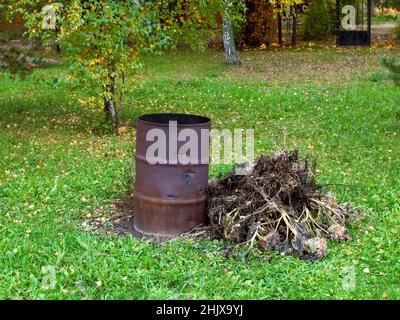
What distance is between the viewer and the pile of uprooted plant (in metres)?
5.25

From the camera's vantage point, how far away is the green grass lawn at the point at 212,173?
15.5 ft

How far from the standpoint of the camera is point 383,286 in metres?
4.72

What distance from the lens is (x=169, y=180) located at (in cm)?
554

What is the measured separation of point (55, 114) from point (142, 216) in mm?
6106

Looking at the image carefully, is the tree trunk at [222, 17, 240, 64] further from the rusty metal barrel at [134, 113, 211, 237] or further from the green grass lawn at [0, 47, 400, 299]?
the rusty metal barrel at [134, 113, 211, 237]

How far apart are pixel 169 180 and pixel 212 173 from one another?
6.48ft

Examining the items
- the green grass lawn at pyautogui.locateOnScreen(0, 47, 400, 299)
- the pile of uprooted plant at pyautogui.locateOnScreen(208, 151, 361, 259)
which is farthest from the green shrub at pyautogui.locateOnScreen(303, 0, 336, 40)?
the pile of uprooted plant at pyautogui.locateOnScreen(208, 151, 361, 259)

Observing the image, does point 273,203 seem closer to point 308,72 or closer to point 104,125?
point 104,125

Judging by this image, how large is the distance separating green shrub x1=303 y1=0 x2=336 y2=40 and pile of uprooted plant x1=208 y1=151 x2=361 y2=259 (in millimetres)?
17366

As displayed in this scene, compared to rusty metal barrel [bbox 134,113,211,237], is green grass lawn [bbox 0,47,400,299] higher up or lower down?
lower down

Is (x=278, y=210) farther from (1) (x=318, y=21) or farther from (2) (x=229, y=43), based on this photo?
(1) (x=318, y=21)

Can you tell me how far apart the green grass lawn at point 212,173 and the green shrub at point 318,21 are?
702cm

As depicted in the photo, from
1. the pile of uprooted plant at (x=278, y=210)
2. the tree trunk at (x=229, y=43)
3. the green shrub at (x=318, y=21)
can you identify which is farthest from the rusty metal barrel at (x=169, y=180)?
the green shrub at (x=318, y=21)

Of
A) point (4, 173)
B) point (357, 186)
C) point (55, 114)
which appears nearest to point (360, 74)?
point (55, 114)
